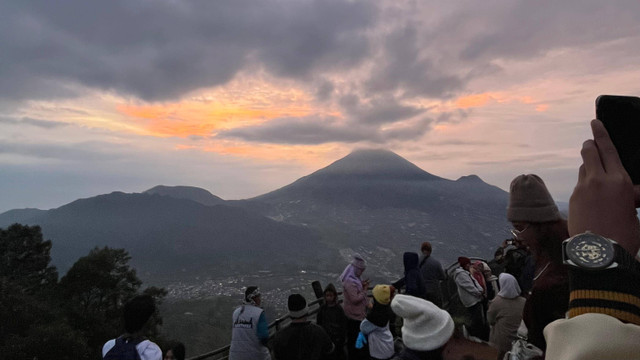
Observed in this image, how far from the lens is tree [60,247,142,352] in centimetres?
2723

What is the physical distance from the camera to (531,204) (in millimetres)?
2561

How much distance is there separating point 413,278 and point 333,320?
82.4 inches

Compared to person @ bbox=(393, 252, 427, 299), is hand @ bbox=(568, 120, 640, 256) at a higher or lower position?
higher

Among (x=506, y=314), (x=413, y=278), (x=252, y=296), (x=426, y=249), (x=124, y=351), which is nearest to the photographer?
(x=124, y=351)

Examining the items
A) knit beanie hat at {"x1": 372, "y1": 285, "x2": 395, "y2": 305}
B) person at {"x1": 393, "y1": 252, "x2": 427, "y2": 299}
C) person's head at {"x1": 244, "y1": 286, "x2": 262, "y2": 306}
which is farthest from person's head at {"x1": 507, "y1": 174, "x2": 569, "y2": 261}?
person at {"x1": 393, "y1": 252, "x2": 427, "y2": 299}

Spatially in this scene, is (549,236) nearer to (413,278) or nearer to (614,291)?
(614,291)

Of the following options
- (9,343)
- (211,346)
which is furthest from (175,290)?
(9,343)

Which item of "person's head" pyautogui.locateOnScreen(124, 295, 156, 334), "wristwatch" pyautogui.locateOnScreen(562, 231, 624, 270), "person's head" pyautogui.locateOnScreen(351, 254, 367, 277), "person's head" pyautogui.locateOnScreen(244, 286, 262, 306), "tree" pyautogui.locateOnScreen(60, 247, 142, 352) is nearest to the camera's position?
"wristwatch" pyautogui.locateOnScreen(562, 231, 624, 270)

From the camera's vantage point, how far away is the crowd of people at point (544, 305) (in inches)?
40.6

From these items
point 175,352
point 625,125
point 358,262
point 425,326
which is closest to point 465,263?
point 358,262

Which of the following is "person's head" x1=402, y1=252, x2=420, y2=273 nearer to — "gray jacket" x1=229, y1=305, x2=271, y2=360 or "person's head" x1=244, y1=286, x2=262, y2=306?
"person's head" x1=244, y1=286, x2=262, y2=306

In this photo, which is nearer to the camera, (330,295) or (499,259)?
(330,295)

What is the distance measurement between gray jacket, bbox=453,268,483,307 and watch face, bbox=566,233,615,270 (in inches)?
→ 256

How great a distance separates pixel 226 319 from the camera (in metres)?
121
